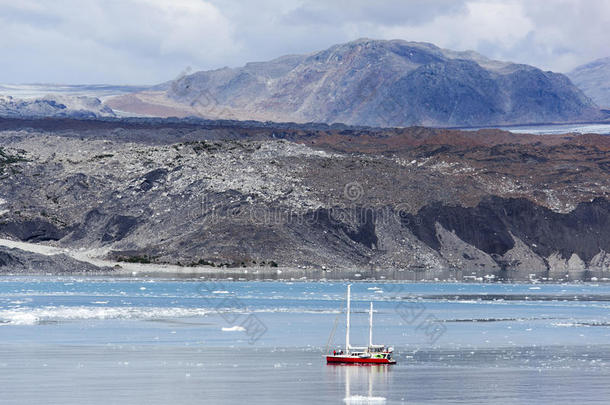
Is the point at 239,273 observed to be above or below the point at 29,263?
below

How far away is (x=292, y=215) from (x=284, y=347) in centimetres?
10008

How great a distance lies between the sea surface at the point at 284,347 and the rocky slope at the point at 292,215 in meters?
44.6

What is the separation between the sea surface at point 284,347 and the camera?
4284cm

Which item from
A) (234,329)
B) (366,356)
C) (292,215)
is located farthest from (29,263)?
(366,356)

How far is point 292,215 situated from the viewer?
158 metres

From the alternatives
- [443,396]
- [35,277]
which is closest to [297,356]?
[443,396]

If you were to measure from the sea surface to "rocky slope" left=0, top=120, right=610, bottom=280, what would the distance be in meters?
44.6

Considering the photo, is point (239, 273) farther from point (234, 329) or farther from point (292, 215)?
point (234, 329)

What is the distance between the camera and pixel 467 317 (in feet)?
268

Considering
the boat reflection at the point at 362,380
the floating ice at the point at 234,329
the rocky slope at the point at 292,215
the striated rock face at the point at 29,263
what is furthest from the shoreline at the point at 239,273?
the boat reflection at the point at 362,380

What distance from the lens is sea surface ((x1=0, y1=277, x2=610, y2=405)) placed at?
4284 centimetres

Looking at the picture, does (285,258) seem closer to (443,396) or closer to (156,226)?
(156,226)

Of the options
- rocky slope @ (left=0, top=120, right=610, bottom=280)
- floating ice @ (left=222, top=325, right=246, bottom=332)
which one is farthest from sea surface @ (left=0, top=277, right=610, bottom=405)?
rocky slope @ (left=0, top=120, right=610, bottom=280)

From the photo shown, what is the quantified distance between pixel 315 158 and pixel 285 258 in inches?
1763
